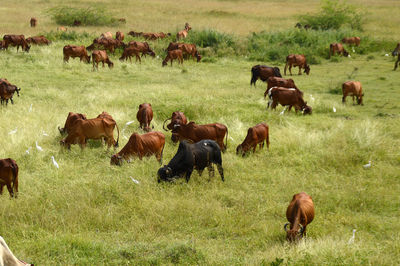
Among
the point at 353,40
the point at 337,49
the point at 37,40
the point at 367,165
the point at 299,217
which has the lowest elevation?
the point at 367,165

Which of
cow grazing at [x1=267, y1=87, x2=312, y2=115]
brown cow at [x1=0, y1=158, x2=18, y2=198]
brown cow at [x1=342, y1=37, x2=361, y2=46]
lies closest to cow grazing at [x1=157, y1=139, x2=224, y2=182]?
brown cow at [x1=0, y1=158, x2=18, y2=198]

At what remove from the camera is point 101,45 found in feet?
73.2

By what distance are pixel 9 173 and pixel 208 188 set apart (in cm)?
306

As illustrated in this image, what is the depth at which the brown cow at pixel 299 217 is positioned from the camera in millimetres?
5523

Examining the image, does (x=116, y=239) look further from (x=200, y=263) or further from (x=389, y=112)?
(x=389, y=112)

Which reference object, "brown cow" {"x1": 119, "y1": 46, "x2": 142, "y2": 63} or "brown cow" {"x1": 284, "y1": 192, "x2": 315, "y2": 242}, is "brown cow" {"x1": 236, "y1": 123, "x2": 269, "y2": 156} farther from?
"brown cow" {"x1": 119, "y1": 46, "x2": 142, "y2": 63}

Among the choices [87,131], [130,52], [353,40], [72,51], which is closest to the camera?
[87,131]

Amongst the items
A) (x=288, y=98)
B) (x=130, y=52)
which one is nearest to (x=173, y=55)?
(x=130, y=52)

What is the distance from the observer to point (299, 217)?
5.63 m

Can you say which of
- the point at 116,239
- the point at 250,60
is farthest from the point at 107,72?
the point at 116,239

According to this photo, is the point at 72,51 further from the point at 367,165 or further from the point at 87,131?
the point at 367,165

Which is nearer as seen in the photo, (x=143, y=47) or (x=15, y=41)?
(x=15, y=41)

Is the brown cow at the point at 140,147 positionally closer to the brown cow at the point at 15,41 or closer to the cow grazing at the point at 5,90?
the cow grazing at the point at 5,90

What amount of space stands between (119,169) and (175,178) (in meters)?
1.10
